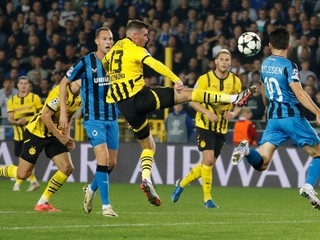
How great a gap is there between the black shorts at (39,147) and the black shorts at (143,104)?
1.94 metres

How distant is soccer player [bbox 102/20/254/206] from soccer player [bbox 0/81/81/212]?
1.29m

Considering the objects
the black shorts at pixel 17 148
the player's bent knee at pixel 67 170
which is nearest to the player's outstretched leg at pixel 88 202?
the player's bent knee at pixel 67 170

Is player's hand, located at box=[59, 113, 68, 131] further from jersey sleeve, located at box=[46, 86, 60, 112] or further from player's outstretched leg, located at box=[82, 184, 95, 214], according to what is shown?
jersey sleeve, located at box=[46, 86, 60, 112]

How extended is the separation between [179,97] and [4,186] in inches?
322

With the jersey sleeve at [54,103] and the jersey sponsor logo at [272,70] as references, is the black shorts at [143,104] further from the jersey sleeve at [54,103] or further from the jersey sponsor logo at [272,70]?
the jersey sleeve at [54,103]

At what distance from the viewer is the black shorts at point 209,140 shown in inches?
558

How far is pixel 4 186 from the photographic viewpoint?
1850 cm

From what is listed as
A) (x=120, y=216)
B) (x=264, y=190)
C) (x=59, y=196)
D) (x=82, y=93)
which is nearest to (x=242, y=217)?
(x=120, y=216)

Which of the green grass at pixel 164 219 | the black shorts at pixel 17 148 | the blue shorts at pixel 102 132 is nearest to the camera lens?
the green grass at pixel 164 219

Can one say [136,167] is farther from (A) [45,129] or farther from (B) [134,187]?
(A) [45,129]

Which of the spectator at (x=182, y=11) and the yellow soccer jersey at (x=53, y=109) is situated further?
the spectator at (x=182, y=11)

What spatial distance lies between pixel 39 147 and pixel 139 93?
249 centimetres

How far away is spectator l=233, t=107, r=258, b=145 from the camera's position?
18703 millimetres

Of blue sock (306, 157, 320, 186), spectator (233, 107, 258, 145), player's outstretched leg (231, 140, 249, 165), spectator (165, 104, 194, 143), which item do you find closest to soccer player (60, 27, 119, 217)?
player's outstretched leg (231, 140, 249, 165)
